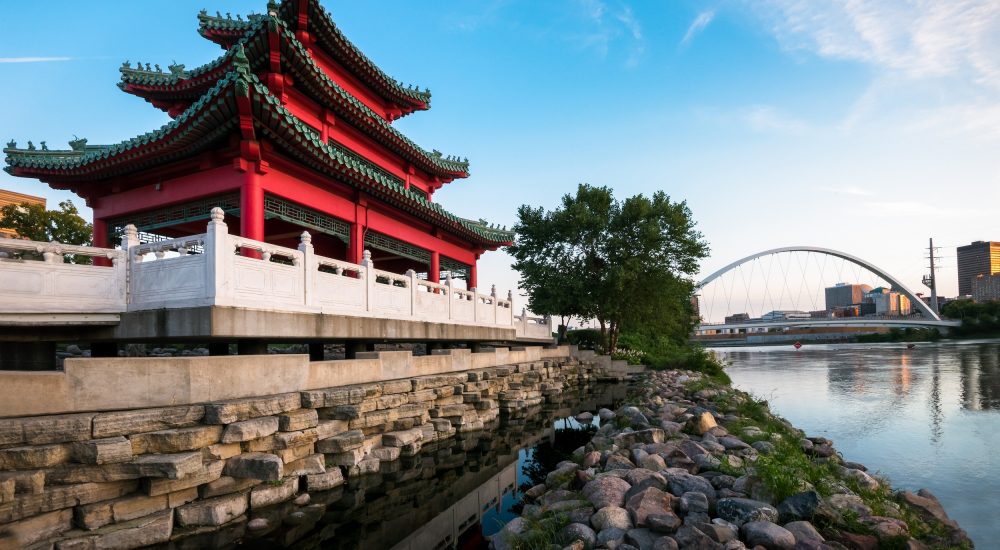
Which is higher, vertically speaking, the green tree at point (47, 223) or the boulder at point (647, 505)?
the green tree at point (47, 223)

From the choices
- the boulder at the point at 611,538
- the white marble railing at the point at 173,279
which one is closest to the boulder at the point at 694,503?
the boulder at the point at 611,538

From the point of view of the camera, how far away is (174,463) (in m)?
5.76

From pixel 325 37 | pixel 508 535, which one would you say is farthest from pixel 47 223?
pixel 508 535

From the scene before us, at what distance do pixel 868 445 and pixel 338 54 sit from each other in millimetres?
16867

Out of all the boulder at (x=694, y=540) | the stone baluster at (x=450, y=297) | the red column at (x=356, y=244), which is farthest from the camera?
the stone baluster at (x=450, y=297)

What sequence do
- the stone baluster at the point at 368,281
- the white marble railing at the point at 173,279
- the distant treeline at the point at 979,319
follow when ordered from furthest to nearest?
the distant treeline at the point at 979,319, the stone baluster at the point at 368,281, the white marble railing at the point at 173,279

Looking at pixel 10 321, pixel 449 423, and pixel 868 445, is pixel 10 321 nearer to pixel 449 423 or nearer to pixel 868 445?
pixel 449 423

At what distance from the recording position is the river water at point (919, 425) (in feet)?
25.4

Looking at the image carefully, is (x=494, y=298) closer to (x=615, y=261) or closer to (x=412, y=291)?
(x=412, y=291)

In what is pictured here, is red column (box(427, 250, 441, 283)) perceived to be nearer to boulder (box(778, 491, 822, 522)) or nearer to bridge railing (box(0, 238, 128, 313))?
bridge railing (box(0, 238, 128, 313))

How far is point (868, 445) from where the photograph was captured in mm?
10672

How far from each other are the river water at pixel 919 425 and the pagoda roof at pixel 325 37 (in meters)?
16.2

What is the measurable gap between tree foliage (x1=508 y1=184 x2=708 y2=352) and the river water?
5.81 metres

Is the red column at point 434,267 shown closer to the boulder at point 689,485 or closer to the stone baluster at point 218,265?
the stone baluster at point 218,265
